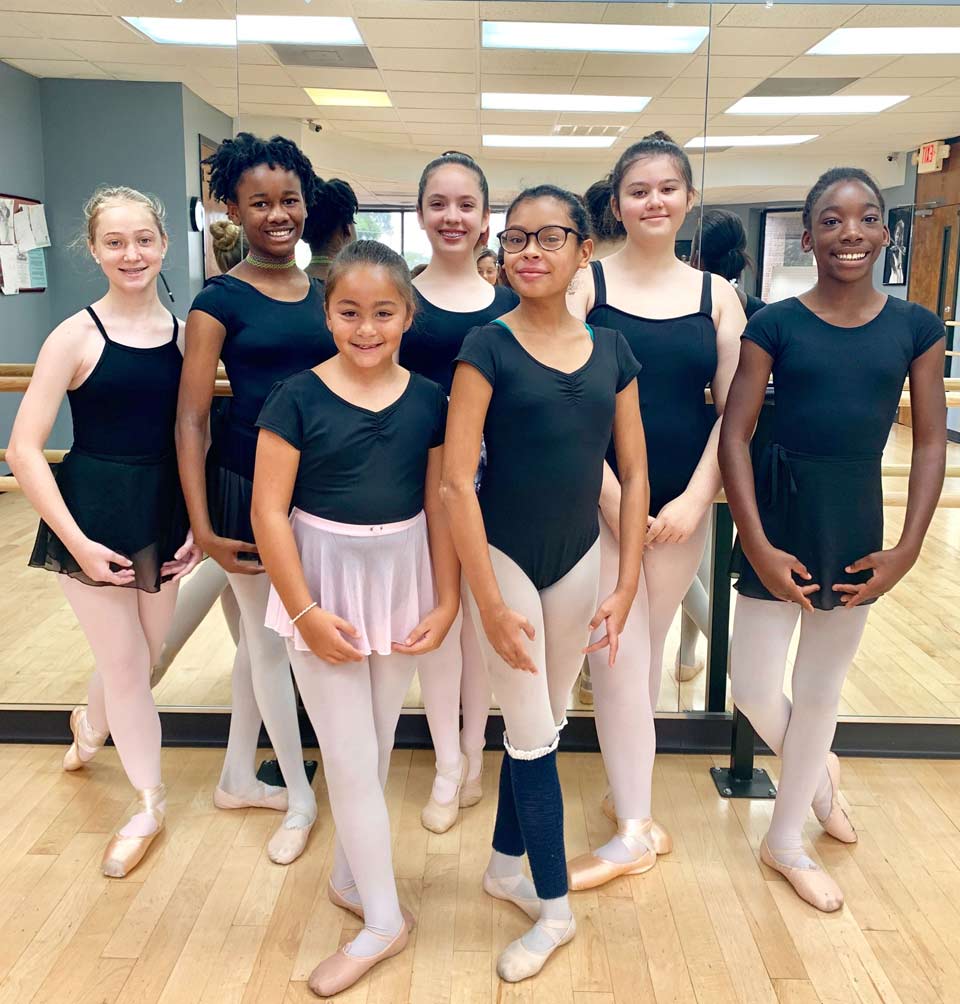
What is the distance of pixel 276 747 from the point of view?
82.3 inches

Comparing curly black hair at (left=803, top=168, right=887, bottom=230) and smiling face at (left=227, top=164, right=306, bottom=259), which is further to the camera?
smiling face at (left=227, top=164, right=306, bottom=259)

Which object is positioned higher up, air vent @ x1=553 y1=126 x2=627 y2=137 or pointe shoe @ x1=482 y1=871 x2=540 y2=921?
air vent @ x1=553 y1=126 x2=627 y2=137

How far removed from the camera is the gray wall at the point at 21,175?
271cm

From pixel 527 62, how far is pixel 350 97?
0.51m

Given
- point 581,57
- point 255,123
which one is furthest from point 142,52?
point 581,57

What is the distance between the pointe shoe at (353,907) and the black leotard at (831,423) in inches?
40.2

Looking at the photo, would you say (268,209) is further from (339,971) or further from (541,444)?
(339,971)

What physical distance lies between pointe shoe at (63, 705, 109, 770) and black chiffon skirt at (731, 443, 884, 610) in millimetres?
1785

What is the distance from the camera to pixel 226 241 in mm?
2357

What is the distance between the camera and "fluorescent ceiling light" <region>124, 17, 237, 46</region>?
251cm

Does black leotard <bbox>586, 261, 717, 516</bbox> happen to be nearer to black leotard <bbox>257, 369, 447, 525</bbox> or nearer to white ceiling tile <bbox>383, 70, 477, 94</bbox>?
black leotard <bbox>257, 369, 447, 525</bbox>

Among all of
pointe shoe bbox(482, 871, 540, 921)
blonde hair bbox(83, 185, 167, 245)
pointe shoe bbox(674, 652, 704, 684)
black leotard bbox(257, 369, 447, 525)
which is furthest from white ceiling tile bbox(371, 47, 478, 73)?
pointe shoe bbox(482, 871, 540, 921)

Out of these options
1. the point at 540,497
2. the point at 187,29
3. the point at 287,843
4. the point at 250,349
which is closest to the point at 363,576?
the point at 540,497

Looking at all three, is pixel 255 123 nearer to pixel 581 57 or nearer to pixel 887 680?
pixel 581 57
